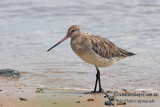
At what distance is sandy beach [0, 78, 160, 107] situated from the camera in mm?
7453

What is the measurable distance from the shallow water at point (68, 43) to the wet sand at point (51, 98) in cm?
57

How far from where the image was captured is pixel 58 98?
784 centimetres

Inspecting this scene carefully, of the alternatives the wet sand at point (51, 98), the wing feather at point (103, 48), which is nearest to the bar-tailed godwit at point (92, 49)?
the wing feather at point (103, 48)

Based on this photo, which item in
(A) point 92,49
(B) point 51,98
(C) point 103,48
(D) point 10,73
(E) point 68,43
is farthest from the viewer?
(E) point 68,43

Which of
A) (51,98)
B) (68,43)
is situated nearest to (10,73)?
(51,98)

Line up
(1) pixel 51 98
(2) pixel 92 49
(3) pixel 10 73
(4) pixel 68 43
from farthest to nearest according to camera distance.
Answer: (4) pixel 68 43
(3) pixel 10 73
(2) pixel 92 49
(1) pixel 51 98

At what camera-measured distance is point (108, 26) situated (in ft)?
47.9

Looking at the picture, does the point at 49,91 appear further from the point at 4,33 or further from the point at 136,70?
the point at 4,33

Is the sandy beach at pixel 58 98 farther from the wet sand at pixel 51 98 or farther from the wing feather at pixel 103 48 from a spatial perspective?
the wing feather at pixel 103 48

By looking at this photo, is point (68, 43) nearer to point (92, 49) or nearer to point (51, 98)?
point (92, 49)

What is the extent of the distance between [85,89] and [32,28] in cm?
611

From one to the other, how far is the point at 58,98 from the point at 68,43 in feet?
17.6

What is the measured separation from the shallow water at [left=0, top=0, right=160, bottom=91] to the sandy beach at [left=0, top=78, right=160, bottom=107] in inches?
23.9

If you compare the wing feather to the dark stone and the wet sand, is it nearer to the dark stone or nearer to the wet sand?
the wet sand
